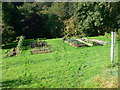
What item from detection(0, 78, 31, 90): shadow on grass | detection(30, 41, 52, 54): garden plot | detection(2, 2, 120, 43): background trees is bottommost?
detection(0, 78, 31, 90): shadow on grass

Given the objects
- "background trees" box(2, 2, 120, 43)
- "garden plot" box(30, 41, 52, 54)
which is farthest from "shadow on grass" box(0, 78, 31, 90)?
"background trees" box(2, 2, 120, 43)

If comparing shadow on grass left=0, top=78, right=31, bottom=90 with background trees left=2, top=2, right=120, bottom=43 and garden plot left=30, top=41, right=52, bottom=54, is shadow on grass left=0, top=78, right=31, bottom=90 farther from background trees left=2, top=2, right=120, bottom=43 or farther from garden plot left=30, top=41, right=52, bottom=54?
background trees left=2, top=2, right=120, bottom=43

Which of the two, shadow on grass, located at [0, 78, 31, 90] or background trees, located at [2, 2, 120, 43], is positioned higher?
background trees, located at [2, 2, 120, 43]

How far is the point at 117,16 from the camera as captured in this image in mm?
20969

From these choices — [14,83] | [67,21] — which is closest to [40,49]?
[14,83]

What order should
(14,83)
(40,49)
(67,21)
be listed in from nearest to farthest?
(14,83), (40,49), (67,21)

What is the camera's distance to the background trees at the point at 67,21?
2073 centimetres

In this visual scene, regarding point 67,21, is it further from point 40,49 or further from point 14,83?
point 14,83

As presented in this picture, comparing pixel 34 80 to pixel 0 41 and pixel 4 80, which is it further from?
pixel 0 41

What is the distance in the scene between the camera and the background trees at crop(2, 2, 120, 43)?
68.0 ft

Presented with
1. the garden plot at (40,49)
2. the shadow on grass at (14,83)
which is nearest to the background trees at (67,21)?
the garden plot at (40,49)

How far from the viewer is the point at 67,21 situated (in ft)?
74.4

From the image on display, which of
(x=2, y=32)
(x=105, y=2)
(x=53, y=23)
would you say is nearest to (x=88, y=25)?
(x=105, y=2)

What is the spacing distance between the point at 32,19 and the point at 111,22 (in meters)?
12.2
